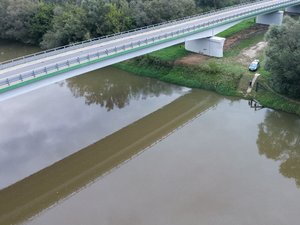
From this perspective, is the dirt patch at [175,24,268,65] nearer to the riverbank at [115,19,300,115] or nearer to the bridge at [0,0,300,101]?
the riverbank at [115,19,300,115]

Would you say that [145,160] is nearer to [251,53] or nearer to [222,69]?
[222,69]

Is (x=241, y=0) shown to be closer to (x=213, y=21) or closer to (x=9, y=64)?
(x=213, y=21)

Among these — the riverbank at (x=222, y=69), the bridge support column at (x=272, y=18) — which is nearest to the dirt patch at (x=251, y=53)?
the riverbank at (x=222, y=69)

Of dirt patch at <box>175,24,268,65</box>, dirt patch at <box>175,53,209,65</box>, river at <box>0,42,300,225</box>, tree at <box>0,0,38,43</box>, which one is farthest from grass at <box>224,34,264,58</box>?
tree at <box>0,0,38,43</box>

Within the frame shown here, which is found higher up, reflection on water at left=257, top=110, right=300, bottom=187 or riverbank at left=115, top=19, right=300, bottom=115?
riverbank at left=115, top=19, right=300, bottom=115

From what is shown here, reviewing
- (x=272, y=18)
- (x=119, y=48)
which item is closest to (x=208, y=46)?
(x=119, y=48)

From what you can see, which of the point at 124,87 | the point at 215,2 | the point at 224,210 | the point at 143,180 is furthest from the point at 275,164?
the point at 215,2

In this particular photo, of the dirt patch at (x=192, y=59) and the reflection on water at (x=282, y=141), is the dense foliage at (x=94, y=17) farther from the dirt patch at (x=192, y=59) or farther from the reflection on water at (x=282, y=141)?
the reflection on water at (x=282, y=141)
